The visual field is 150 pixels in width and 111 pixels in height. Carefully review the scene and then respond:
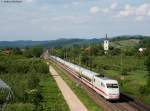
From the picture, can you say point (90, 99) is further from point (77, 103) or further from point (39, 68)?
point (39, 68)

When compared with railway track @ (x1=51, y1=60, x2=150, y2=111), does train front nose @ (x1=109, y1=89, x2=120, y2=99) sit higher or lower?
higher

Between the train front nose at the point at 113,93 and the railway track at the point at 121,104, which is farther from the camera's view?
the train front nose at the point at 113,93

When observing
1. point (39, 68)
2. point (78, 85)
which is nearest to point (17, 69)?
point (39, 68)

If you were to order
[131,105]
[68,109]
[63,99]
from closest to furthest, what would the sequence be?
[68,109], [131,105], [63,99]

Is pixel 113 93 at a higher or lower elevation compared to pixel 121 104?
higher

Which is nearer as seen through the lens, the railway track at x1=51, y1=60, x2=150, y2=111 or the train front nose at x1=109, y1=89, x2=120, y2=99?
the railway track at x1=51, y1=60, x2=150, y2=111

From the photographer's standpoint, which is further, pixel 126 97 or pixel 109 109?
pixel 126 97

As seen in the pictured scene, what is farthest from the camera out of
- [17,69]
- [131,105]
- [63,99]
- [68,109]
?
[17,69]

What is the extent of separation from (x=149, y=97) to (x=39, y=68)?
49.6m

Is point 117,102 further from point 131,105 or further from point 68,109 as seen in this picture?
point 68,109

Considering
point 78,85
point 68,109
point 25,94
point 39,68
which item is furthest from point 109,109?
point 39,68

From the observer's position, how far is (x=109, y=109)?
147 ft

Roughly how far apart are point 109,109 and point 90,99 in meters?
9.33

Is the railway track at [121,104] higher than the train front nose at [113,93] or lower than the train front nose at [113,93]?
lower
